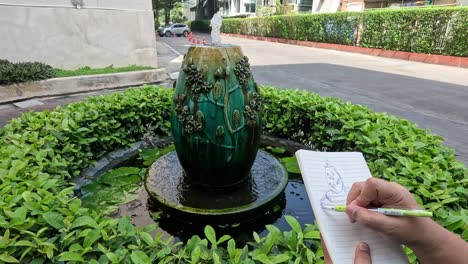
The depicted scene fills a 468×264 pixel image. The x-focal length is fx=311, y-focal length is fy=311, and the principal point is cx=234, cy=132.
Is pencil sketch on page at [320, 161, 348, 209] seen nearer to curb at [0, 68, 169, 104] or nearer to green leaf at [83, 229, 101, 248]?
green leaf at [83, 229, 101, 248]

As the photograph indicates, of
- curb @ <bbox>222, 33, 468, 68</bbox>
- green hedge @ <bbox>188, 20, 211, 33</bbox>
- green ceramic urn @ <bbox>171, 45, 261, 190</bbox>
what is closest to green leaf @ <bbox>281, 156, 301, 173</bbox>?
green ceramic urn @ <bbox>171, 45, 261, 190</bbox>

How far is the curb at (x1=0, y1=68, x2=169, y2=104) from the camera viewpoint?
7.90 meters

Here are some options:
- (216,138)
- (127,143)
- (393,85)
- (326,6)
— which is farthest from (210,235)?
(326,6)

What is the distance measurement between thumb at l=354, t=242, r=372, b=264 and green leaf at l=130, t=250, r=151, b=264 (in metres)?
1.03

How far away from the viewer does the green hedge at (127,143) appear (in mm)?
1712

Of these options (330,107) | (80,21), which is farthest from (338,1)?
(330,107)

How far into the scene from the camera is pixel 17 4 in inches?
348

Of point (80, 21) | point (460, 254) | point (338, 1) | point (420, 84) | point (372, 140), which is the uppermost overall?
point (338, 1)

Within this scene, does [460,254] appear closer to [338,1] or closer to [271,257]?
[271,257]

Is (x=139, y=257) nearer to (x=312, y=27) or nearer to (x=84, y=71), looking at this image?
(x=84, y=71)

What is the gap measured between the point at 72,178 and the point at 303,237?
2809 mm

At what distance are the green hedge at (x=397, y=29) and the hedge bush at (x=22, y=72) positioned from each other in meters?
16.5

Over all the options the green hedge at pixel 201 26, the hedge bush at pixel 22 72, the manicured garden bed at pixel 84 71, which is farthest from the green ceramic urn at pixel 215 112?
the green hedge at pixel 201 26

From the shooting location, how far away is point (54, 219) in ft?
6.02
